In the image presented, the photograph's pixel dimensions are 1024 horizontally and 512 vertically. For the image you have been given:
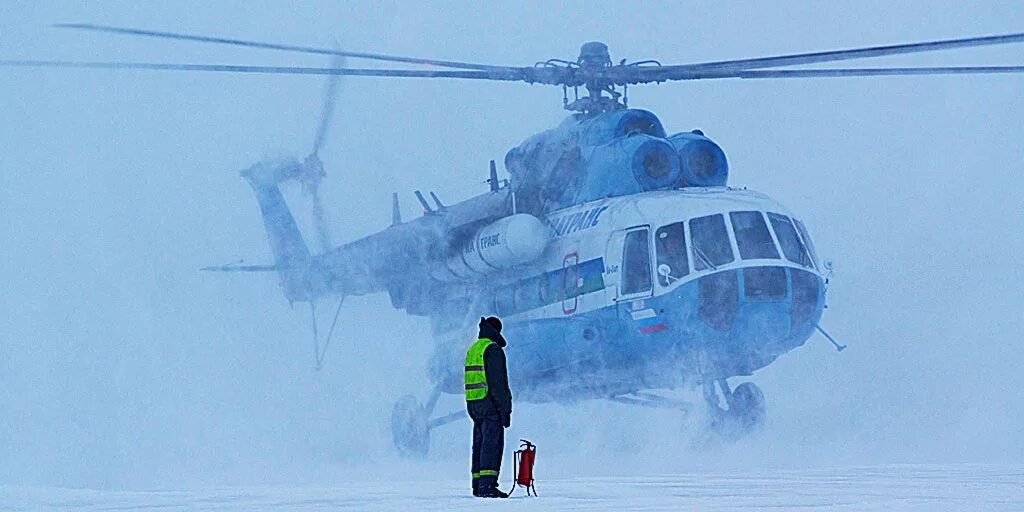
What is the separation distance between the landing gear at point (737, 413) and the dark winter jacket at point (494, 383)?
266 inches

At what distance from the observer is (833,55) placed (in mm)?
12203

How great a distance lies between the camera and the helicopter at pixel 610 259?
517 inches

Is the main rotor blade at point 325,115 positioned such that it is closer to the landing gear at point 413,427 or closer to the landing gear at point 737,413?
the landing gear at point 413,427

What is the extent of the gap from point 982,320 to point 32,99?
1178 centimetres

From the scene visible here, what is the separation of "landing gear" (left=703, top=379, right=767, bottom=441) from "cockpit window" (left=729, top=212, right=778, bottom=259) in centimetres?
189

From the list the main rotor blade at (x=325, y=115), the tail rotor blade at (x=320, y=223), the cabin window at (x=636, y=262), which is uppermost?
the main rotor blade at (x=325, y=115)

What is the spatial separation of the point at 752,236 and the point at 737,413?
2.14m

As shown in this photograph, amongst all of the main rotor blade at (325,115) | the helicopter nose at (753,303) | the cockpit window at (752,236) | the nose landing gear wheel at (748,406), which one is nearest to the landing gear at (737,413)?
the nose landing gear wheel at (748,406)

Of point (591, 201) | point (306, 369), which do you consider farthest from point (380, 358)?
point (591, 201)

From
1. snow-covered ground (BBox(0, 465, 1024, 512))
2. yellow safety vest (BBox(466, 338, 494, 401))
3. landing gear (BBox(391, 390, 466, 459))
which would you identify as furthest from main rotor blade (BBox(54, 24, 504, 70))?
yellow safety vest (BBox(466, 338, 494, 401))

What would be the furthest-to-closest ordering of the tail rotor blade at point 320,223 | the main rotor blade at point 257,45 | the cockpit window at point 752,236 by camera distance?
1. the tail rotor blade at point 320,223
2. the cockpit window at point 752,236
3. the main rotor blade at point 257,45

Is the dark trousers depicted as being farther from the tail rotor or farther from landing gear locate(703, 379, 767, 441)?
the tail rotor

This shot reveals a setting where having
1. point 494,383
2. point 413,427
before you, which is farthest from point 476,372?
point 413,427

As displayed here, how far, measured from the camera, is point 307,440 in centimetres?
1634
